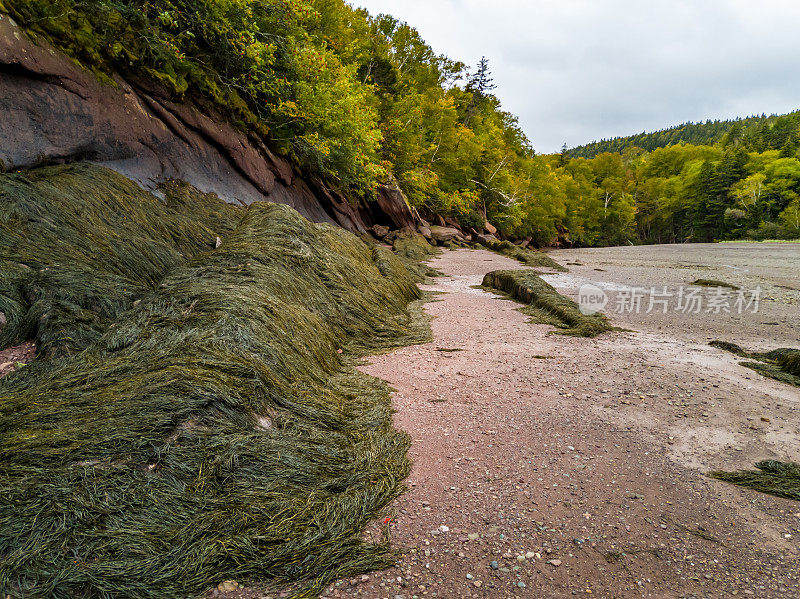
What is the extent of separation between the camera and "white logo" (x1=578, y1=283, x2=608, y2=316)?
21.4 ft

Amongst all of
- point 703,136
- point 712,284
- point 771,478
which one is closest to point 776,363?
point 771,478

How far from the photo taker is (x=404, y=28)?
81.3ft

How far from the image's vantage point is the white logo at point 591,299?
6.52 meters

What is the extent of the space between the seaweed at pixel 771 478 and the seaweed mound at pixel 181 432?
1.84 metres

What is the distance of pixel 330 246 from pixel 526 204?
28.2 m

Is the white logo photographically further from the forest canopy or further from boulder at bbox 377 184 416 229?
boulder at bbox 377 184 416 229

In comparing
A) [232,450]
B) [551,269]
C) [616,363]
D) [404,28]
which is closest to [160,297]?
[232,450]

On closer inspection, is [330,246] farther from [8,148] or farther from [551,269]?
[551,269]

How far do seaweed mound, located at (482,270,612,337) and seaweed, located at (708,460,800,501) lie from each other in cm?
284

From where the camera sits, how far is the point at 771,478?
2.11 metres

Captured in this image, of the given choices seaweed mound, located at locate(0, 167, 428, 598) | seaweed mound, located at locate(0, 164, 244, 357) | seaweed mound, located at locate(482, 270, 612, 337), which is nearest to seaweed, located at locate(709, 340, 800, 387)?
seaweed mound, located at locate(482, 270, 612, 337)

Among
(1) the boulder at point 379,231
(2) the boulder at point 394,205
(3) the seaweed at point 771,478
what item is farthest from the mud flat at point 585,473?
(2) the boulder at point 394,205

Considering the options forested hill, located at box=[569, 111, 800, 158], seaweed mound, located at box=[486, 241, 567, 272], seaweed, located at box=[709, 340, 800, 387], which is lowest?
seaweed, located at box=[709, 340, 800, 387]

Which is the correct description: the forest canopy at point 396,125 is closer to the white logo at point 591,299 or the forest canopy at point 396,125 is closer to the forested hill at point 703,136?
the forested hill at point 703,136
